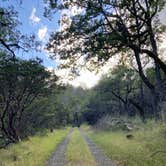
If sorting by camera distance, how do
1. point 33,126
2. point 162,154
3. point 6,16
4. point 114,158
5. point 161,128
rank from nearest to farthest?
point 6,16 < point 162,154 < point 114,158 < point 161,128 < point 33,126

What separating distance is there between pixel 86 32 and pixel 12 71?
368 inches

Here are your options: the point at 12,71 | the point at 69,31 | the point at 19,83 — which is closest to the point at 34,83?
the point at 19,83

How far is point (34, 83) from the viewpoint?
30797mm

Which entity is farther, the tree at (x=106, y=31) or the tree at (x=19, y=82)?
the tree at (x=19, y=82)

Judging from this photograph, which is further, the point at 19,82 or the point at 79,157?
the point at 19,82

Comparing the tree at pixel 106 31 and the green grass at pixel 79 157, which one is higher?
the tree at pixel 106 31

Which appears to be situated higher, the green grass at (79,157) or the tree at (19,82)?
the tree at (19,82)

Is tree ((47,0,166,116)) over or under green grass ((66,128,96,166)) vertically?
over

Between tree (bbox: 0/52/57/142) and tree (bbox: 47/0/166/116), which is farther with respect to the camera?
tree (bbox: 0/52/57/142)

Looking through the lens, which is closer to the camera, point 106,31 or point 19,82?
point 106,31

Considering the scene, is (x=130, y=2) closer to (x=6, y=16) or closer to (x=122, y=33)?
(x=122, y=33)

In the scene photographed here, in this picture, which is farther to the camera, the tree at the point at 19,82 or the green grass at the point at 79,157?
the tree at the point at 19,82

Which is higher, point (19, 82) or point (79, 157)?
point (19, 82)

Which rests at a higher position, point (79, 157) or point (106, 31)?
point (106, 31)
